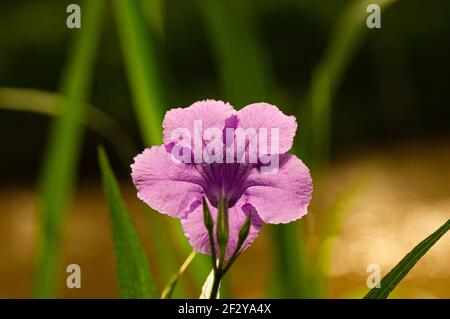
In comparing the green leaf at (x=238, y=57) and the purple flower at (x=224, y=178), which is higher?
the green leaf at (x=238, y=57)

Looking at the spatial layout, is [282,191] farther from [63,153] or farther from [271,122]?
[63,153]

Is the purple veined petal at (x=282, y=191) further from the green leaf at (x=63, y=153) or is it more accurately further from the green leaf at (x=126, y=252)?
the green leaf at (x=63, y=153)

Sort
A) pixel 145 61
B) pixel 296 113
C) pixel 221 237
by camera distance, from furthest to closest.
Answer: pixel 296 113, pixel 145 61, pixel 221 237

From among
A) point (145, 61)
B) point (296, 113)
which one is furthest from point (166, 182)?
point (296, 113)

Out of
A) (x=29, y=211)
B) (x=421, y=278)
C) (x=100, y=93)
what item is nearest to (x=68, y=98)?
(x=421, y=278)

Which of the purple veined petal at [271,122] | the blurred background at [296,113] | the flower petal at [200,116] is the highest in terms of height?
the blurred background at [296,113]

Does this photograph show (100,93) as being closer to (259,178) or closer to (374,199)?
(374,199)

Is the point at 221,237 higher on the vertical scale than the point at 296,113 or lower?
lower

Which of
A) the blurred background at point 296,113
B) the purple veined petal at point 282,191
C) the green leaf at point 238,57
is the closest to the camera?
the purple veined petal at point 282,191

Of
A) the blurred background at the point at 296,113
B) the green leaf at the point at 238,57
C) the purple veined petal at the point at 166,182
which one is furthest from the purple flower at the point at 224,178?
the blurred background at the point at 296,113
